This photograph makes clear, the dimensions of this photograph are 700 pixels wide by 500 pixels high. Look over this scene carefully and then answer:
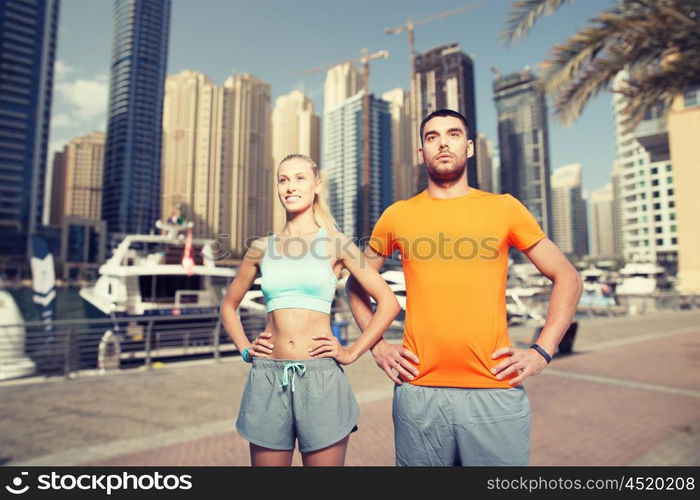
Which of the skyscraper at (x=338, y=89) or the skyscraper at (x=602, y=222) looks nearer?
the skyscraper at (x=338, y=89)

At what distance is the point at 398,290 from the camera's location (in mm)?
1693

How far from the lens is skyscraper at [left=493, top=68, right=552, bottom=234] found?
3584mm

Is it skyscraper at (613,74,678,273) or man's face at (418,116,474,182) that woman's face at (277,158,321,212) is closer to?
man's face at (418,116,474,182)

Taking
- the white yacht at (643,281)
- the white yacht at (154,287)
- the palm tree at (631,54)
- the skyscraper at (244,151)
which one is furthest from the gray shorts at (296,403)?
the white yacht at (643,281)

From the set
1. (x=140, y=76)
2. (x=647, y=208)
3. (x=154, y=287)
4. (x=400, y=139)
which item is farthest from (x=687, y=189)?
(x=140, y=76)

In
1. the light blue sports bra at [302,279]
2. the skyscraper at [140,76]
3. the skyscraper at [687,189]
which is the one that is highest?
the skyscraper at [687,189]

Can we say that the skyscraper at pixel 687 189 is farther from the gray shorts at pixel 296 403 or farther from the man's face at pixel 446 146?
the gray shorts at pixel 296 403

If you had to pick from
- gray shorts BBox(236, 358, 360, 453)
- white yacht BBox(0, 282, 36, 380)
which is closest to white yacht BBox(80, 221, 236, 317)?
white yacht BBox(0, 282, 36, 380)

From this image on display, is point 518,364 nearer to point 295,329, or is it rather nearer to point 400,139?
point 295,329

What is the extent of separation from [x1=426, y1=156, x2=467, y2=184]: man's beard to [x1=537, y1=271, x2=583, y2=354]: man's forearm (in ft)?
1.63

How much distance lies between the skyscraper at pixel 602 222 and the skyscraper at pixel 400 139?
157 metres

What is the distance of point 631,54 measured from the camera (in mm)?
4594

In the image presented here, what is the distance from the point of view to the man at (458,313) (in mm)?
1499

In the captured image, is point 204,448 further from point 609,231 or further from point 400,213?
point 609,231
